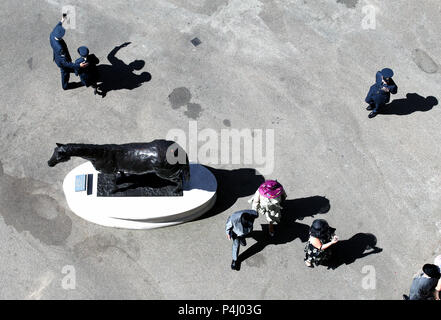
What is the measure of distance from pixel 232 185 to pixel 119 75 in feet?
12.5

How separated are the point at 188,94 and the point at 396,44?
5050 mm

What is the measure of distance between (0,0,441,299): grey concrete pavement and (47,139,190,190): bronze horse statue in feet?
4.88

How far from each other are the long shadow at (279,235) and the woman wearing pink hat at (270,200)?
1.48 ft

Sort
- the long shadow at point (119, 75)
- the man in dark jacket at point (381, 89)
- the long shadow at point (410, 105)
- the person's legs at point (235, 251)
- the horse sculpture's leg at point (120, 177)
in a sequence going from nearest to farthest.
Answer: the person's legs at point (235, 251) → the horse sculpture's leg at point (120, 177) → the man in dark jacket at point (381, 89) → the long shadow at point (410, 105) → the long shadow at point (119, 75)

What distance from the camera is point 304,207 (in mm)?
10453

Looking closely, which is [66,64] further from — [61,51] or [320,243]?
[320,243]

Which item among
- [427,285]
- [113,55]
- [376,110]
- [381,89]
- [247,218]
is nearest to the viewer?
[427,285]

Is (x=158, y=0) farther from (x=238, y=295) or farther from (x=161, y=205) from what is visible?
(x=238, y=295)

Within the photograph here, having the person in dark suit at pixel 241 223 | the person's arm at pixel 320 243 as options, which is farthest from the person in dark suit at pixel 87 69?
the person's arm at pixel 320 243

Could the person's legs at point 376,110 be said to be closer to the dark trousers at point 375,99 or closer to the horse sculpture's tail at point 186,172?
the dark trousers at point 375,99

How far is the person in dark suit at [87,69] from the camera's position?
36.4 ft

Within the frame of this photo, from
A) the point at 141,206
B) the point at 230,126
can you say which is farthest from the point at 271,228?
the point at 230,126

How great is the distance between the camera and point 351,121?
1152cm

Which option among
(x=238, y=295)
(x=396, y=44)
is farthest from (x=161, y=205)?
(x=396, y=44)
